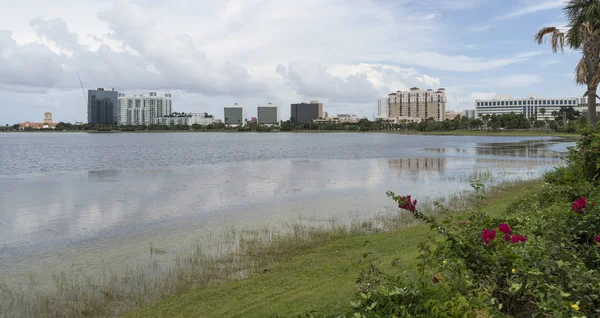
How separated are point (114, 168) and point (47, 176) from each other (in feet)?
Result: 24.0

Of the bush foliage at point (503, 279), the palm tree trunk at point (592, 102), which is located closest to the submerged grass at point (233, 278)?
the bush foliage at point (503, 279)

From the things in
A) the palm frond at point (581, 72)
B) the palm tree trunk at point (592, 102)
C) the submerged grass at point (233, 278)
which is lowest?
the submerged grass at point (233, 278)

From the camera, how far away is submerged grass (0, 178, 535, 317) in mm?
8828

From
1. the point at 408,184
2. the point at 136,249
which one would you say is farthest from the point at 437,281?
A: the point at 408,184

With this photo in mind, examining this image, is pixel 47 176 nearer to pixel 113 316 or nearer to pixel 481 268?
pixel 113 316

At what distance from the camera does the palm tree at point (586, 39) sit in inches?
610

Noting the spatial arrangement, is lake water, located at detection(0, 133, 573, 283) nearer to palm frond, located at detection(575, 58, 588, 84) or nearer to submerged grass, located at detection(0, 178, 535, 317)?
submerged grass, located at detection(0, 178, 535, 317)

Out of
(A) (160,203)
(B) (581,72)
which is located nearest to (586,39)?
(B) (581,72)

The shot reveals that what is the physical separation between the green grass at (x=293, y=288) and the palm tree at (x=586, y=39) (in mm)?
8365

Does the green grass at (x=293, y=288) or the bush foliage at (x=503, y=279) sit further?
the green grass at (x=293, y=288)

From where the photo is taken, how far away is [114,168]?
44312 millimetres

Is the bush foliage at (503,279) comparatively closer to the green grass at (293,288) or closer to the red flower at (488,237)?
the red flower at (488,237)

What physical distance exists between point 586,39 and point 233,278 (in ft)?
46.1

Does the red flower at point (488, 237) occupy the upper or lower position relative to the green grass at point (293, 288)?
upper
